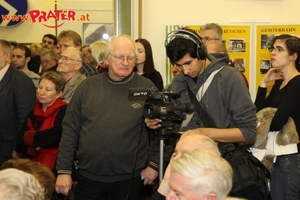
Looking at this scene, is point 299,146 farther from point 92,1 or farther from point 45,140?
Result: point 92,1

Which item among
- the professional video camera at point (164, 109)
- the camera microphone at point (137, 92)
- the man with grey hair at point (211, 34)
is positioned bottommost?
the professional video camera at point (164, 109)

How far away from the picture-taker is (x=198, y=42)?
2928mm

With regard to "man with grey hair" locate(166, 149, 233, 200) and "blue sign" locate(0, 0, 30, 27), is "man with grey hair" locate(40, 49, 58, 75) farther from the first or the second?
"man with grey hair" locate(166, 149, 233, 200)

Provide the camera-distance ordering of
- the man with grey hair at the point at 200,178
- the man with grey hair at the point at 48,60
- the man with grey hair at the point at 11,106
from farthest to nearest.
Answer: the man with grey hair at the point at 48,60, the man with grey hair at the point at 11,106, the man with grey hair at the point at 200,178

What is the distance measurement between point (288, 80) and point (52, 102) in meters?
1.85

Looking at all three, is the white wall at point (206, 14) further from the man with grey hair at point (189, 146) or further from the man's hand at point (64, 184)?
the man with grey hair at point (189, 146)

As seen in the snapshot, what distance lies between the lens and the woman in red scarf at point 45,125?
392 cm

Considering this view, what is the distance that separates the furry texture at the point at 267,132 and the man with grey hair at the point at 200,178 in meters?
Result: 1.85

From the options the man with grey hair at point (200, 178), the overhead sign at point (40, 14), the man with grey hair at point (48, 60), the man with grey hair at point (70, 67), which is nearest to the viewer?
the man with grey hair at point (200, 178)

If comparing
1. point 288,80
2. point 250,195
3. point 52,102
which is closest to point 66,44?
point 52,102

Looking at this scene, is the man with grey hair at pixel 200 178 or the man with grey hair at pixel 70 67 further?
the man with grey hair at pixel 70 67

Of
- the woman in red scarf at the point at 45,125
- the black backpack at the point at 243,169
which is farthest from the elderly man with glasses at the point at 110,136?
the black backpack at the point at 243,169

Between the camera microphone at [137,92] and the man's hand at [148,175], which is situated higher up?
the camera microphone at [137,92]

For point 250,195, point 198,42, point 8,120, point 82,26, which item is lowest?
point 250,195
